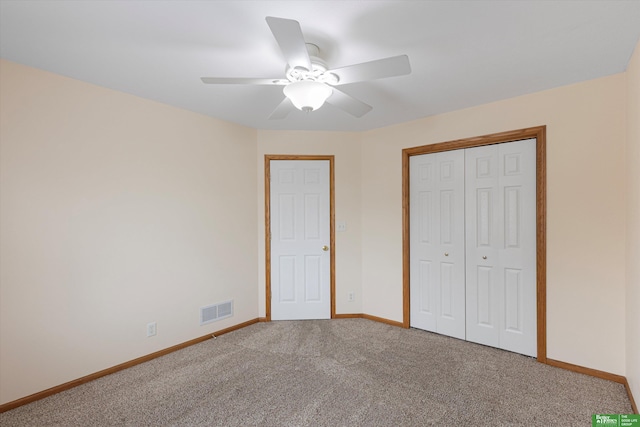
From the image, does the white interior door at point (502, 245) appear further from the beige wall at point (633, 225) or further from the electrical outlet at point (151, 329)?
the electrical outlet at point (151, 329)

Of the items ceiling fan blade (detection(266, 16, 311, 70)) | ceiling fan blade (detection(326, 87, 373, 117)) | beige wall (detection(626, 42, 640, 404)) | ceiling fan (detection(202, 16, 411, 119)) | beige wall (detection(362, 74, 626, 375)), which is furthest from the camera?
beige wall (detection(362, 74, 626, 375))

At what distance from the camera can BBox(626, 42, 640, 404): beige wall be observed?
192 cm

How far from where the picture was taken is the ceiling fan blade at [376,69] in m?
1.53

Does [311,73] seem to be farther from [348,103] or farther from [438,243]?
[438,243]

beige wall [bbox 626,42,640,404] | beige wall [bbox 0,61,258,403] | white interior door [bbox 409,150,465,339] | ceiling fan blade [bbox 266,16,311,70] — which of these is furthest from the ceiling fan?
white interior door [bbox 409,150,465,339]

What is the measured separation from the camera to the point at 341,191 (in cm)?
387

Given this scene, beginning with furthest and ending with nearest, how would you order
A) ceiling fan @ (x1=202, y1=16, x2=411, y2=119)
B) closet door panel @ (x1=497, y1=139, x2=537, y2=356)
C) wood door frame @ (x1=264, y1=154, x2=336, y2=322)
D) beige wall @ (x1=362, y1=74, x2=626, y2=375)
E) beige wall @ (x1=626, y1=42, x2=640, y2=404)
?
wood door frame @ (x1=264, y1=154, x2=336, y2=322) < closet door panel @ (x1=497, y1=139, x2=537, y2=356) < beige wall @ (x1=362, y1=74, x2=626, y2=375) < beige wall @ (x1=626, y1=42, x2=640, y2=404) < ceiling fan @ (x1=202, y1=16, x2=411, y2=119)

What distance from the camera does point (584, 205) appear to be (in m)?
2.46

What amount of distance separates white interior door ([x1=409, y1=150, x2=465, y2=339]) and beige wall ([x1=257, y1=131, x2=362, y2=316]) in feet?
2.27

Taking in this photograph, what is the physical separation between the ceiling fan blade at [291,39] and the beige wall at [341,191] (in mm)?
2119

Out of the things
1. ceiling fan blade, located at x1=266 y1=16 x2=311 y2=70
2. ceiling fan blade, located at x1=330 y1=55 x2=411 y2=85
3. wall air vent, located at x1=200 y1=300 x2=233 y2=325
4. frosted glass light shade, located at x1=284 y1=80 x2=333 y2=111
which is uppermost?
ceiling fan blade, located at x1=266 y1=16 x2=311 y2=70

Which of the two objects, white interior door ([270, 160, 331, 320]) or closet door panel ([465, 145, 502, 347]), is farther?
white interior door ([270, 160, 331, 320])

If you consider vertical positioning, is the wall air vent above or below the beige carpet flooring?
above

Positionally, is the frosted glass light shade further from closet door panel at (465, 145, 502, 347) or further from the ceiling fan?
closet door panel at (465, 145, 502, 347)
